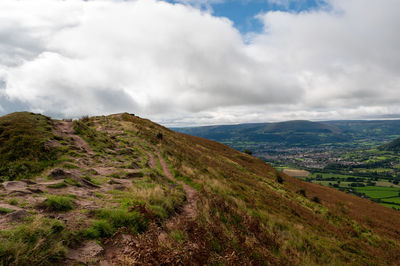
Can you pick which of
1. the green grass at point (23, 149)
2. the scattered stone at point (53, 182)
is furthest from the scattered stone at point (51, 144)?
the scattered stone at point (53, 182)

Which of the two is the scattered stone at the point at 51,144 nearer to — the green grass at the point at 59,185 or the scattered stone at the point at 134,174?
the scattered stone at the point at 134,174

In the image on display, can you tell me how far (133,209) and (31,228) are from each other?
3.13 metres

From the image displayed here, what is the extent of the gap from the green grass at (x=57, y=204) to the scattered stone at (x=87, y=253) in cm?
216

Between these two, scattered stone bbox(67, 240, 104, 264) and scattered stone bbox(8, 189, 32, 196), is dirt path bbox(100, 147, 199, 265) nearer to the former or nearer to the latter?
scattered stone bbox(67, 240, 104, 264)

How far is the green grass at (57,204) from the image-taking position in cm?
644

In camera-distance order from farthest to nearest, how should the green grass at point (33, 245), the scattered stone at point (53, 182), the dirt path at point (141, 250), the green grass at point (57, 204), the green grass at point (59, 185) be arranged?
the scattered stone at point (53, 182)
the green grass at point (59, 185)
the green grass at point (57, 204)
the dirt path at point (141, 250)
the green grass at point (33, 245)

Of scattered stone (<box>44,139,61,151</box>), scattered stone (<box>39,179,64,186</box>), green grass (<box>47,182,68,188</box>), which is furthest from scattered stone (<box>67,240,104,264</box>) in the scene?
scattered stone (<box>44,139,61,151</box>)

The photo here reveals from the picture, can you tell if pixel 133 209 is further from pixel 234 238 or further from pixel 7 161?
pixel 7 161

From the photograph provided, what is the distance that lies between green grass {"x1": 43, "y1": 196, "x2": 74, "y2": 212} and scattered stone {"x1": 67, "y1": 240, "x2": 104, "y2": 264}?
2156mm

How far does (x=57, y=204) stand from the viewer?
21.5 ft

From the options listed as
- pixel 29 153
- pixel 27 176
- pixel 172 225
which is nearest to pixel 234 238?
pixel 172 225

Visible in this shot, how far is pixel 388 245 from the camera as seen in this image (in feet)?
53.4

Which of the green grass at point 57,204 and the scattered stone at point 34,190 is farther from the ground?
the scattered stone at point 34,190

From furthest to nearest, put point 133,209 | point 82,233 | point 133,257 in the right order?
point 133,209 < point 82,233 < point 133,257
